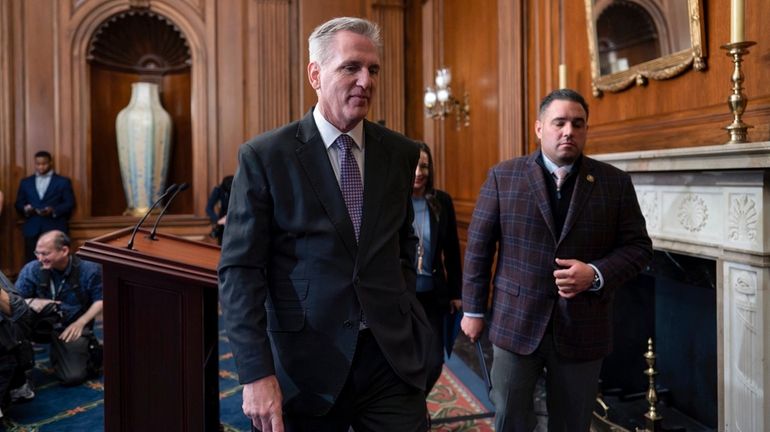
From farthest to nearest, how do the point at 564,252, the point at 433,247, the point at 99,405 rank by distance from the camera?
1. the point at 99,405
2. the point at 433,247
3. the point at 564,252

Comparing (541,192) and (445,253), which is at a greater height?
(541,192)

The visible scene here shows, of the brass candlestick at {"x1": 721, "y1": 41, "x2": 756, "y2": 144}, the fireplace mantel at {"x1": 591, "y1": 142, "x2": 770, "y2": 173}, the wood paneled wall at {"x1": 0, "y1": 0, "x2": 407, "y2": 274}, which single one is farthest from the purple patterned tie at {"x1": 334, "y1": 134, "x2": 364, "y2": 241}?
the wood paneled wall at {"x1": 0, "y1": 0, "x2": 407, "y2": 274}

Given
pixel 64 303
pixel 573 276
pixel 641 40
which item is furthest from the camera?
pixel 64 303

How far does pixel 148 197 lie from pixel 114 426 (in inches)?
223

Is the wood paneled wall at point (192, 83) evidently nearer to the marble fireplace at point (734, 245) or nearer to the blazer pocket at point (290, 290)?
the marble fireplace at point (734, 245)

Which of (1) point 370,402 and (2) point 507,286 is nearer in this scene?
(1) point 370,402

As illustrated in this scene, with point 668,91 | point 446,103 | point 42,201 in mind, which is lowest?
point 42,201

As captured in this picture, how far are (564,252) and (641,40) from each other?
197 cm

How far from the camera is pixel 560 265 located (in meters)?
2.00

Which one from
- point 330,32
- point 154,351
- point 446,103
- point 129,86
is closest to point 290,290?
Result: point 330,32

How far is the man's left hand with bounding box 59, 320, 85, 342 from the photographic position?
3881 millimetres

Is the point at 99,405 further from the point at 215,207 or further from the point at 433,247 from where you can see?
the point at 215,207

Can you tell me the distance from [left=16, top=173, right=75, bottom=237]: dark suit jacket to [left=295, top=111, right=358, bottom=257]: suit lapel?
19.7 ft

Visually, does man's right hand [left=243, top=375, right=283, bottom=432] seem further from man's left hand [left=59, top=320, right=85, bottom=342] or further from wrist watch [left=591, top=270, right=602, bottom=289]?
man's left hand [left=59, top=320, right=85, bottom=342]
